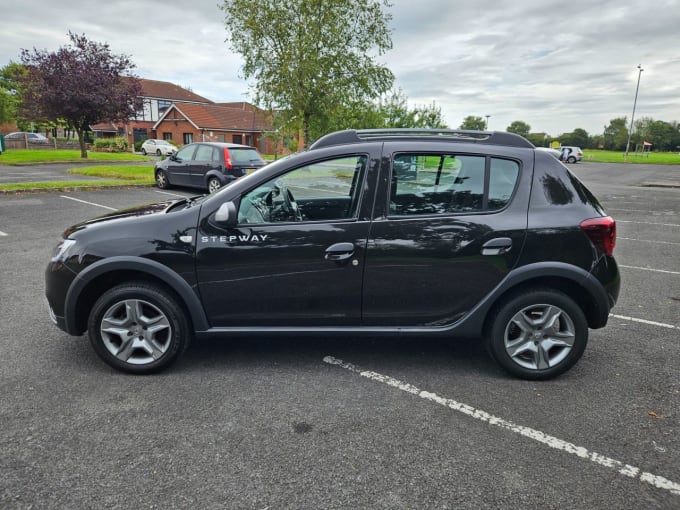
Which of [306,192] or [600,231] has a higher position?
[306,192]

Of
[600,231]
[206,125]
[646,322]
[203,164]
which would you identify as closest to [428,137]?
[600,231]

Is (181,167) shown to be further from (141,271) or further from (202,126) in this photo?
(202,126)

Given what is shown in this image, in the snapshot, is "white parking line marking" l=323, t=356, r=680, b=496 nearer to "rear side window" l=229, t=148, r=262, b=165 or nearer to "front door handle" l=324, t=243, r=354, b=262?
"front door handle" l=324, t=243, r=354, b=262

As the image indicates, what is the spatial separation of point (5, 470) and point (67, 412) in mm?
561

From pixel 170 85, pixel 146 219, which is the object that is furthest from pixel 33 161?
pixel 170 85

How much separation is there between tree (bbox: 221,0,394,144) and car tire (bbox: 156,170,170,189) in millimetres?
6019

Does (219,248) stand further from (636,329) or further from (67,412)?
(636,329)

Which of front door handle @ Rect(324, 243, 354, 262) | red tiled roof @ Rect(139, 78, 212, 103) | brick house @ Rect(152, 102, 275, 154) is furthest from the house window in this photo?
front door handle @ Rect(324, 243, 354, 262)

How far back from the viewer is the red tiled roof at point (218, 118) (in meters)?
50.0

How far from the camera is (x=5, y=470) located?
98.7 inches

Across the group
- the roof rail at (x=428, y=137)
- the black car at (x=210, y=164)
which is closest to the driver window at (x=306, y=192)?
the roof rail at (x=428, y=137)

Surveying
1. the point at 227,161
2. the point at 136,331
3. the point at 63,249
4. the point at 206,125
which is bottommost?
the point at 136,331

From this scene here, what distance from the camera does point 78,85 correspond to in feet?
80.0

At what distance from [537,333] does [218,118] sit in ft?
171
